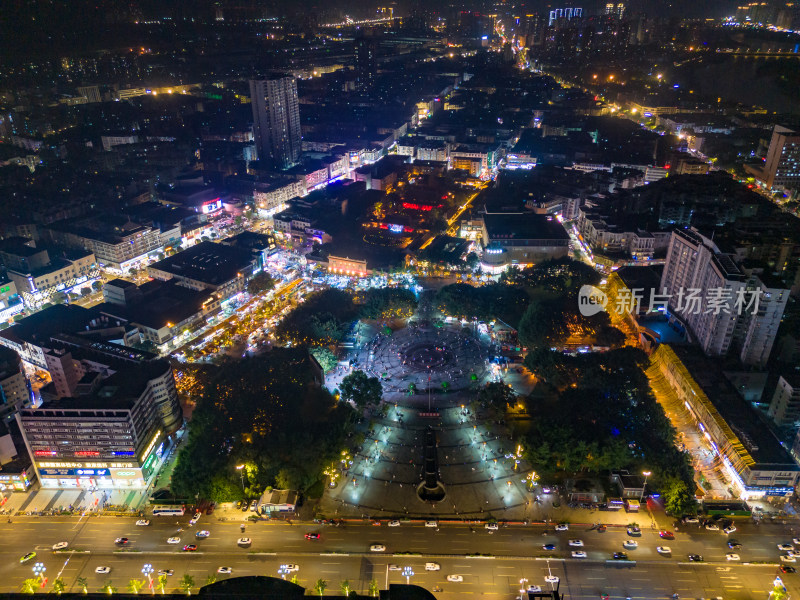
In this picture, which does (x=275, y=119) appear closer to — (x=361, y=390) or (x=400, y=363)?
(x=400, y=363)

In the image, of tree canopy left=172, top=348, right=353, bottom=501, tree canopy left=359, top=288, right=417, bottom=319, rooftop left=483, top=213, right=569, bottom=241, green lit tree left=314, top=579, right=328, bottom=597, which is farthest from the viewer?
rooftop left=483, top=213, right=569, bottom=241

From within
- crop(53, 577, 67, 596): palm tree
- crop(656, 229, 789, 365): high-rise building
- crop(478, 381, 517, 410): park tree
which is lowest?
crop(53, 577, 67, 596): palm tree

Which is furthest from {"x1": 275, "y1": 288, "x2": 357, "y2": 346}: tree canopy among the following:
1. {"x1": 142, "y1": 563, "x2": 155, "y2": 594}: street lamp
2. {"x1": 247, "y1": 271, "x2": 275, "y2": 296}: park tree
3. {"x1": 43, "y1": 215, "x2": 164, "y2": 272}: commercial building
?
{"x1": 43, "y1": 215, "x2": 164, "y2": 272}: commercial building

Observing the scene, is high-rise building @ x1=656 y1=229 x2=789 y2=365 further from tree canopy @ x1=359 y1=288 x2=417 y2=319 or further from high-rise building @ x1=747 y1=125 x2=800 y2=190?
high-rise building @ x1=747 y1=125 x2=800 y2=190

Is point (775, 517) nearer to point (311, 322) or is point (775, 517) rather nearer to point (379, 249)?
point (311, 322)

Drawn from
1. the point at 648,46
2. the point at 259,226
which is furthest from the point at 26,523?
the point at 648,46

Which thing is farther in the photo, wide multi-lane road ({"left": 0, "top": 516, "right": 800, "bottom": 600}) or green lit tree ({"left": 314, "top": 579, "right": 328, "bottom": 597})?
wide multi-lane road ({"left": 0, "top": 516, "right": 800, "bottom": 600})

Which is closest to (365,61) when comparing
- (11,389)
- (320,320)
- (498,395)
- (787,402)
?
(320,320)

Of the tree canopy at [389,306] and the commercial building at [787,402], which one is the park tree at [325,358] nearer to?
the tree canopy at [389,306]
